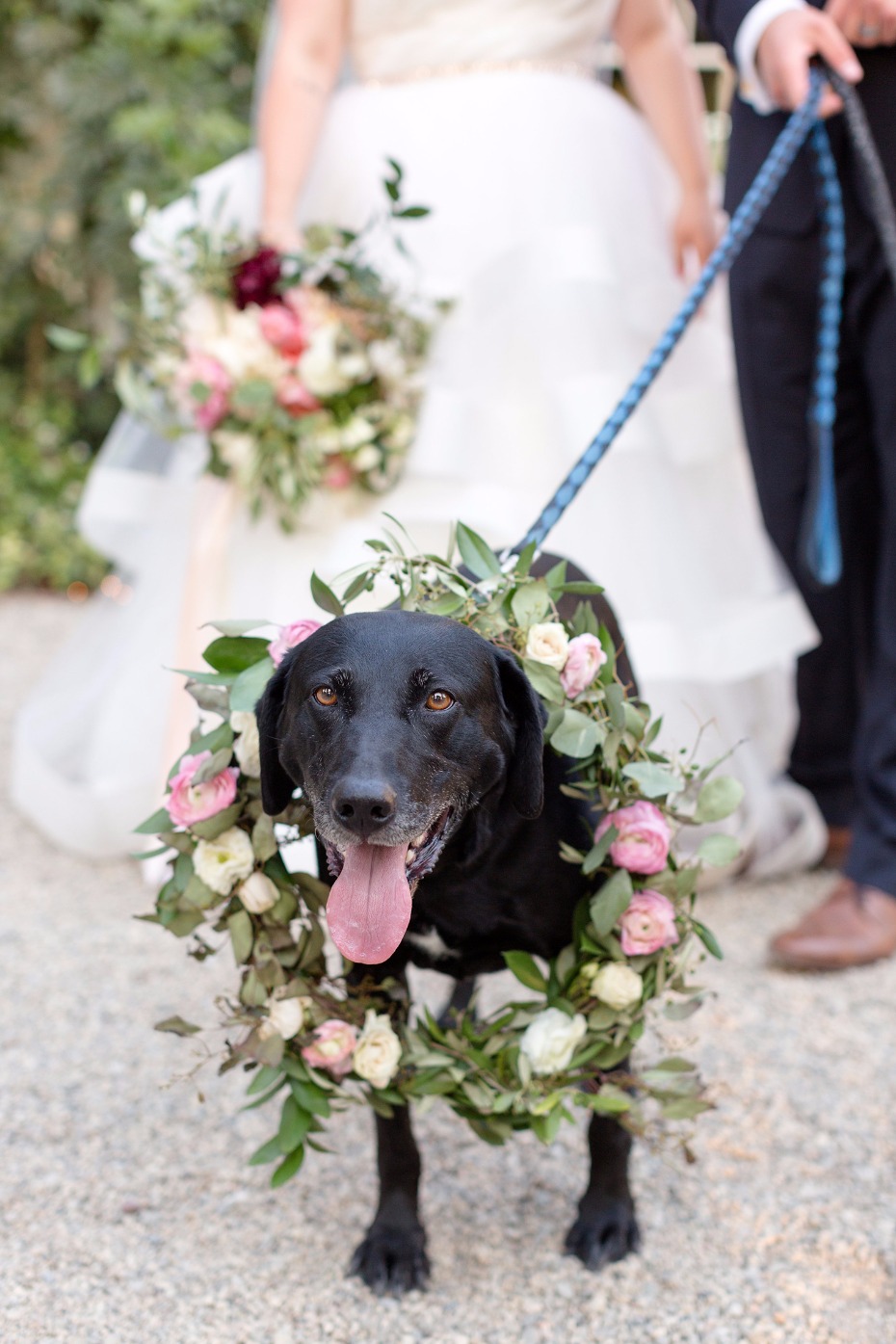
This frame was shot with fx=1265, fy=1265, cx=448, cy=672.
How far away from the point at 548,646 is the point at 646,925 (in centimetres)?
42

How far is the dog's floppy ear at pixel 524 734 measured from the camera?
1.66m

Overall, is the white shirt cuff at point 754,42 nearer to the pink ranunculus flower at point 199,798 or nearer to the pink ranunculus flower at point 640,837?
the pink ranunculus flower at point 640,837

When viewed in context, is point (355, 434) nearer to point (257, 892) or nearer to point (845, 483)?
point (845, 483)

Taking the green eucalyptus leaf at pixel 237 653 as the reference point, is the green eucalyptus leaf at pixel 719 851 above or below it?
below

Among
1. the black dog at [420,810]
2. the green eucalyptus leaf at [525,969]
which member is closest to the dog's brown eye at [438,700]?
the black dog at [420,810]

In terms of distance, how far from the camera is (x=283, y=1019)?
70.5 inches

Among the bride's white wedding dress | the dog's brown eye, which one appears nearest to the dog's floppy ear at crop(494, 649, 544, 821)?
the dog's brown eye

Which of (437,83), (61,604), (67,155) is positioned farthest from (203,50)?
(437,83)

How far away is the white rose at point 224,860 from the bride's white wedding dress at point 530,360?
1.39 metres

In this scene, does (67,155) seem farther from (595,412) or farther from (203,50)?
(595,412)

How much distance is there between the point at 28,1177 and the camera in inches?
86.6

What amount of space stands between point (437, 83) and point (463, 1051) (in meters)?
2.57

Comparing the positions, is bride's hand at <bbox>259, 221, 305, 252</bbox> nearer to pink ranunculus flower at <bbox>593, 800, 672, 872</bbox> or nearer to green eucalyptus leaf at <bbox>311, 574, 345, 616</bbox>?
green eucalyptus leaf at <bbox>311, 574, 345, 616</bbox>

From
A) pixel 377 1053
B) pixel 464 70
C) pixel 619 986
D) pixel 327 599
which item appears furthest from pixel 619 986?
pixel 464 70
